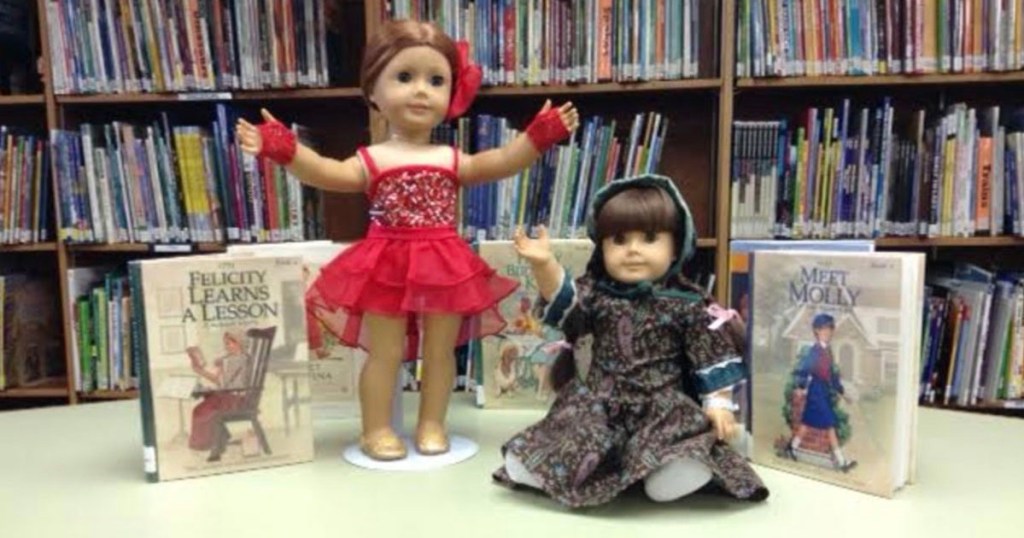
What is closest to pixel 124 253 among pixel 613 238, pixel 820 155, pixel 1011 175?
pixel 613 238

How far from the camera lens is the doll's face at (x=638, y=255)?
0.80 meters

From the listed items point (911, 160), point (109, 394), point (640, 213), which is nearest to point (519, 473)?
point (640, 213)

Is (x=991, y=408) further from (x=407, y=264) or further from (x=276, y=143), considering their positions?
(x=276, y=143)

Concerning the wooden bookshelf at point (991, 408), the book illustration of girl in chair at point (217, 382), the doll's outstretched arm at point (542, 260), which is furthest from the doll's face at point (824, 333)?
the wooden bookshelf at point (991, 408)

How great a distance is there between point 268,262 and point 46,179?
3.51 ft

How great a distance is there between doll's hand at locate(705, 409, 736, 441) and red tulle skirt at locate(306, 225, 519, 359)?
0.26 meters

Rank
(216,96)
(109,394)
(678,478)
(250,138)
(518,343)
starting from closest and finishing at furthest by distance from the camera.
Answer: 1. (678,478)
2. (250,138)
3. (518,343)
4. (216,96)
5. (109,394)

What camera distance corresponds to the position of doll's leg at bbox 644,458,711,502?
27.6 inches

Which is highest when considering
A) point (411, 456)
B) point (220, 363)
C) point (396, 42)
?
point (396, 42)

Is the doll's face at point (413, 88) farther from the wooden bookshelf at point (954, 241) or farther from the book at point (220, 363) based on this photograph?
the wooden bookshelf at point (954, 241)

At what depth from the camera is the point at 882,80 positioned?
1.42m

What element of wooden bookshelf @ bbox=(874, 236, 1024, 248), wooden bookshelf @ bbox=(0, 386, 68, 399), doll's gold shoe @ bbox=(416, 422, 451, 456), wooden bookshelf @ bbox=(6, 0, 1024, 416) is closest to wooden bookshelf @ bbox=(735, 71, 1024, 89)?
wooden bookshelf @ bbox=(6, 0, 1024, 416)

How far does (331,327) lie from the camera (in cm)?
90

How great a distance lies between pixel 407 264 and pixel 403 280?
0.06ft
